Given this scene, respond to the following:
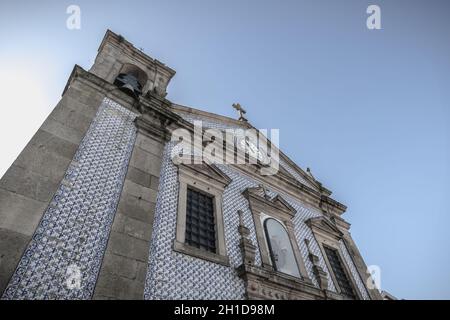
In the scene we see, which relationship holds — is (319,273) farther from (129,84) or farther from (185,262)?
(129,84)

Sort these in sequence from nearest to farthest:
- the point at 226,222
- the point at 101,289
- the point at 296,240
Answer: the point at 101,289
the point at 226,222
the point at 296,240

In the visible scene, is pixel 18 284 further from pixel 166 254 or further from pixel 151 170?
pixel 151 170

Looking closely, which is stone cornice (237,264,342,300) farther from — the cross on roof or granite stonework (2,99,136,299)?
the cross on roof

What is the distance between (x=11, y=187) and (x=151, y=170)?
2.71 metres

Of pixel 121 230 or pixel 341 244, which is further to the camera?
pixel 341 244

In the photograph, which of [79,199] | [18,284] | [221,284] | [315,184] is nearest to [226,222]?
[221,284]

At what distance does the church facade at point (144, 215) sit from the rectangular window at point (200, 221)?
0.03 metres

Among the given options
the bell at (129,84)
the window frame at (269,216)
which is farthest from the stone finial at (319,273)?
the bell at (129,84)

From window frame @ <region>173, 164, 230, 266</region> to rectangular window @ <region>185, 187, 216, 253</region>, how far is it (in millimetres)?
104

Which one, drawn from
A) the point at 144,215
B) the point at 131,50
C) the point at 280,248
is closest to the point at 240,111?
the point at 131,50

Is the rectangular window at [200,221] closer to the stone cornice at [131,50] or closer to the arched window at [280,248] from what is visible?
the arched window at [280,248]

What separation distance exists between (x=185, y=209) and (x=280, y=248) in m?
3.21

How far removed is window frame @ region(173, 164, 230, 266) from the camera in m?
5.91

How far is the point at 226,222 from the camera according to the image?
7320 mm
